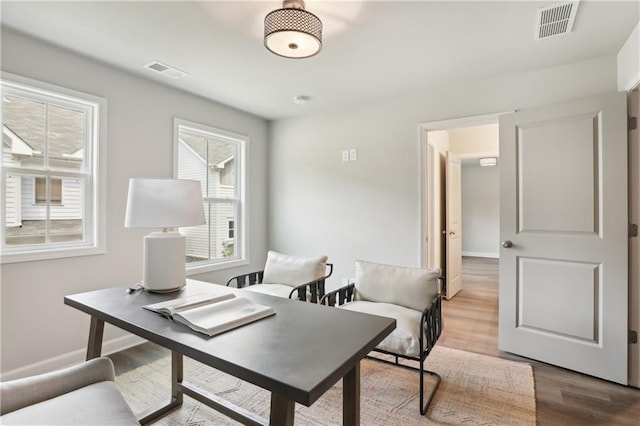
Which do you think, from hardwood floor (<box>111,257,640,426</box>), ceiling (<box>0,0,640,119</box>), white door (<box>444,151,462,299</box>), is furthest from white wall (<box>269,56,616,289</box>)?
white door (<box>444,151,462,299</box>)

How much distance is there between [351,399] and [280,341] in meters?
0.33

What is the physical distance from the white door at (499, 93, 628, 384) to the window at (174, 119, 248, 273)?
295 centimetres

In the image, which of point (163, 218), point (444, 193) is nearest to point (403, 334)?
point (163, 218)

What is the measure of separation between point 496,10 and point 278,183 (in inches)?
120

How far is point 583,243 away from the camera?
2385 millimetres

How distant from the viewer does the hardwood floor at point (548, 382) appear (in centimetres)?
189

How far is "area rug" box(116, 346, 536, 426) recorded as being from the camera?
1859 mm

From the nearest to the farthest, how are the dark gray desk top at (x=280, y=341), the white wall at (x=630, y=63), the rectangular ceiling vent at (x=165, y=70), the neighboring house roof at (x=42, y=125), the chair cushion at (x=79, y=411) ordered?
the dark gray desk top at (x=280, y=341)
the chair cushion at (x=79, y=411)
the white wall at (x=630, y=63)
the neighboring house roof at (x=42, y=125)
the rectangular ceiling vent at (x=165, y=70)

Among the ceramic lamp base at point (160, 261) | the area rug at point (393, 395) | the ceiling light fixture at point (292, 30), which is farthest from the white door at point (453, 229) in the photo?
the ceramic lamp base at point (160, 261)

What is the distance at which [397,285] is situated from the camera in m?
2.37

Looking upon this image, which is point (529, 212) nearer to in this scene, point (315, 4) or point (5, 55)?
point (315, 4)

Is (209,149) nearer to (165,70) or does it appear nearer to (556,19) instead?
(165,70)

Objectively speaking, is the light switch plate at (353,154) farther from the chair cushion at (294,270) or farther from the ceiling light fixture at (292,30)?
the ceiling light fixture at (292,30)

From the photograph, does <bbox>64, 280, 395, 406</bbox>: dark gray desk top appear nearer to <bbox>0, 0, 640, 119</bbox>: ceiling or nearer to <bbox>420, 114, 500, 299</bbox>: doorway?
<bbox>0, 0, 640, 119</bbox>: ceiling
